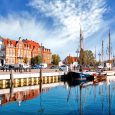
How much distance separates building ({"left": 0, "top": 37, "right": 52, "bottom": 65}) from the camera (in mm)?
115525

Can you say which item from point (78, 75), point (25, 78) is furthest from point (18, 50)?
point (25, 78)

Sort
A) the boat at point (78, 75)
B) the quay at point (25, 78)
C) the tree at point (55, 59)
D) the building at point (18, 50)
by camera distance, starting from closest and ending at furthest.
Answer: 1. the quay at point (25, 78)
2. the boat at point (78, 75)
3. the building at point (18, 50)
4. the tree at point (55, 59)

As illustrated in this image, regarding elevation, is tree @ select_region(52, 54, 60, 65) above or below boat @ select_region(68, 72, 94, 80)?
above

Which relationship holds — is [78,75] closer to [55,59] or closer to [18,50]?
[18,50]

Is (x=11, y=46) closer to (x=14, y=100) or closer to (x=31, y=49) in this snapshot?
(x=31, y=49)

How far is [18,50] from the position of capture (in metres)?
124

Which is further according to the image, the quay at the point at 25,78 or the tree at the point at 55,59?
the tree at the point at 55,59

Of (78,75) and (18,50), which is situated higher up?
(18,50)

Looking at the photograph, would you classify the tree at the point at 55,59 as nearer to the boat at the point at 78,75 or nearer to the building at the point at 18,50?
the building at the point at 18,50

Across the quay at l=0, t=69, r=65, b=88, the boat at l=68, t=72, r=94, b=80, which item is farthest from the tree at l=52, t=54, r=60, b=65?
the boat at l=68, t=72, r=94, b=80

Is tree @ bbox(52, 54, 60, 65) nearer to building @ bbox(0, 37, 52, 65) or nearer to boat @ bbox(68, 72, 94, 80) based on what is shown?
building @ bbox(0, 37, 52, 65)

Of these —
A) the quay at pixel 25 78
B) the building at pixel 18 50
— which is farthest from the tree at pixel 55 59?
the quay at pixel 25 78

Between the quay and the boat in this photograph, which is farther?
the boat

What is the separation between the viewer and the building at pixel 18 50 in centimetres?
11553
